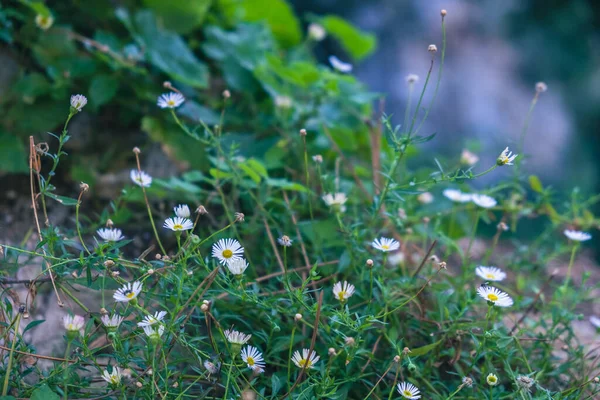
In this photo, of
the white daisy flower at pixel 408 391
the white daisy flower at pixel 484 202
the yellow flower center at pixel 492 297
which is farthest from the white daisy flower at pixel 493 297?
the white daisy flower at pixel 484 202

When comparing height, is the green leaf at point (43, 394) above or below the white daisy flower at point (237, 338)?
above

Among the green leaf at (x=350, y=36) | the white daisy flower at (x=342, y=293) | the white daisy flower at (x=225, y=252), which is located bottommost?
the white daisy flower at (x=342, y=293)

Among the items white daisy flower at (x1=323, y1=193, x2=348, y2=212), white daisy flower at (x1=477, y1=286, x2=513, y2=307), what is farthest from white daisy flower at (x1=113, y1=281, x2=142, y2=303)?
white daisy flower at (x1=477, y1=286, x2=513, y2=307)

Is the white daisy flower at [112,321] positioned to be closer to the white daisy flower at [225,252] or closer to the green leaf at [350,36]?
the white daisy flower at [225,252]

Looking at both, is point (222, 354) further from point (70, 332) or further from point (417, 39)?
point (417, 39)

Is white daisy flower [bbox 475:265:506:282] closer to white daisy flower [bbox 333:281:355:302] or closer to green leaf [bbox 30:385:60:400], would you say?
white daisy flower [bbox 333:281:355:302]

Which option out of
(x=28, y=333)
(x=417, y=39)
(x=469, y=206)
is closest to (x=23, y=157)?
(x=28, y=333)

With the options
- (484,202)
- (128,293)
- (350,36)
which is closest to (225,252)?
(128,293)
